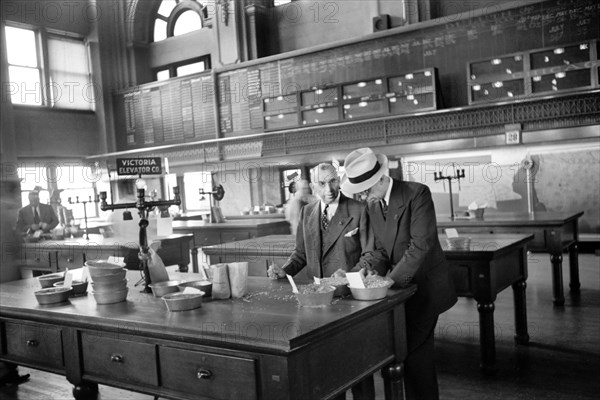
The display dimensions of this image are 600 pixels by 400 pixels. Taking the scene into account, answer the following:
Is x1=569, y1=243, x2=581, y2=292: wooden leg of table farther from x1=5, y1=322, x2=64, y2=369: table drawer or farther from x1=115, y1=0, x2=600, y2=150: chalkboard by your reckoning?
x1=5, y1=322, x2=64, y2=369: table drawer

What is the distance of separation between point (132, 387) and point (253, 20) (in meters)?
10.1

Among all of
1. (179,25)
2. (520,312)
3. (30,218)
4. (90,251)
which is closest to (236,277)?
(520,312)

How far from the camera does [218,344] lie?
2.08m

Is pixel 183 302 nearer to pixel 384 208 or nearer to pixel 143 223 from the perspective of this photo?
pixel 143 223

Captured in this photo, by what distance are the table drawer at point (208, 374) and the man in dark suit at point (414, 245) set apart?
43.5 inches

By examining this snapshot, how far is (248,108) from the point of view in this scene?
37.4 feet

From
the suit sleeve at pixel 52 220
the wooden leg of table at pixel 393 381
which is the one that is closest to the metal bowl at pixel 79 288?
the wooden leg of table at pixel 393 381

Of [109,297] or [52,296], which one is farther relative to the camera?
[52,296]

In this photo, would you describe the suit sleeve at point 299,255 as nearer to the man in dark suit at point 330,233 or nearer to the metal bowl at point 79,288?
the man in dark suit at point 330,233

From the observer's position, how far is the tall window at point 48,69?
12.8 meters

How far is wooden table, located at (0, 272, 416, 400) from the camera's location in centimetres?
199

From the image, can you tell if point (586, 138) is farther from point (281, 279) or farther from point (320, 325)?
point (320, 325)

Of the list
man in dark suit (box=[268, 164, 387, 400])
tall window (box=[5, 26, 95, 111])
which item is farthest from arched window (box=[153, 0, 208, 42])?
man in dark suit (box=[268, 164, 387, 400])

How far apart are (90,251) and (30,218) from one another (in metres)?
1.87
